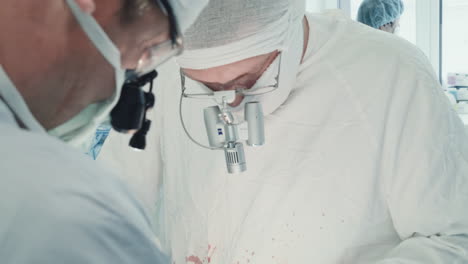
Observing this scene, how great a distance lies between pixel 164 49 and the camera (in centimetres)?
73

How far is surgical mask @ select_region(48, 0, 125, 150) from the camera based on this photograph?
580 millimetres

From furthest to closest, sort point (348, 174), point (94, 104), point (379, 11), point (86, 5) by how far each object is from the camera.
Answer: point (379, 11), point (348, 174), point (94, 104), point (86, 5)

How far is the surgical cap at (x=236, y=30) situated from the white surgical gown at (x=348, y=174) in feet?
0.67

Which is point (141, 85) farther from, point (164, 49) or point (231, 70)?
point (231, 70)

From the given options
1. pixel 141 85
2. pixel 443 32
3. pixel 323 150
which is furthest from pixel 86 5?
pixel 443 32

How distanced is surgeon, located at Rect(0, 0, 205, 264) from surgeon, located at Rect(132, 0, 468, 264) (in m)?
0.47

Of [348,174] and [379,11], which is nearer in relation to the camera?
[348,174]

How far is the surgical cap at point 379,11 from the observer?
345cm

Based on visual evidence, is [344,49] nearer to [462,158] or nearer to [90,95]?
[462,158]

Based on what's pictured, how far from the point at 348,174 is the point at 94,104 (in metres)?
0.78

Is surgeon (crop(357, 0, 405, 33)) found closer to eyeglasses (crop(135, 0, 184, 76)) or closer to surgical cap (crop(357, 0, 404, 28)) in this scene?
surgical cap (crop(357, 0, 404, 28))

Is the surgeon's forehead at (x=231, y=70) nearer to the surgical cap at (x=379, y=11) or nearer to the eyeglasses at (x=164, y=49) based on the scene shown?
the eyeglasses at (x=164, y=49)

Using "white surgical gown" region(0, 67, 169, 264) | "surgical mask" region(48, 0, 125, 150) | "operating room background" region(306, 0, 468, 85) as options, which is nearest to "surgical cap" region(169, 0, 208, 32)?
"surgical mask" region(48, 0, 125, 150)

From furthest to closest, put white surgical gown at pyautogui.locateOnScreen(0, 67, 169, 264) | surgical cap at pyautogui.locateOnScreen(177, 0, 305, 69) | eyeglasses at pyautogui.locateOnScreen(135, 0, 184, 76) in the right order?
surgical cap at pyautogui.locateOnScreen(177, 0, 305, 69) < eyeglasses at pyautogui.locateOnScreen(135, 0, 184, 76) < white surgical gown at pyautogui.locateOnScreen(0, 67, 169, 264)
